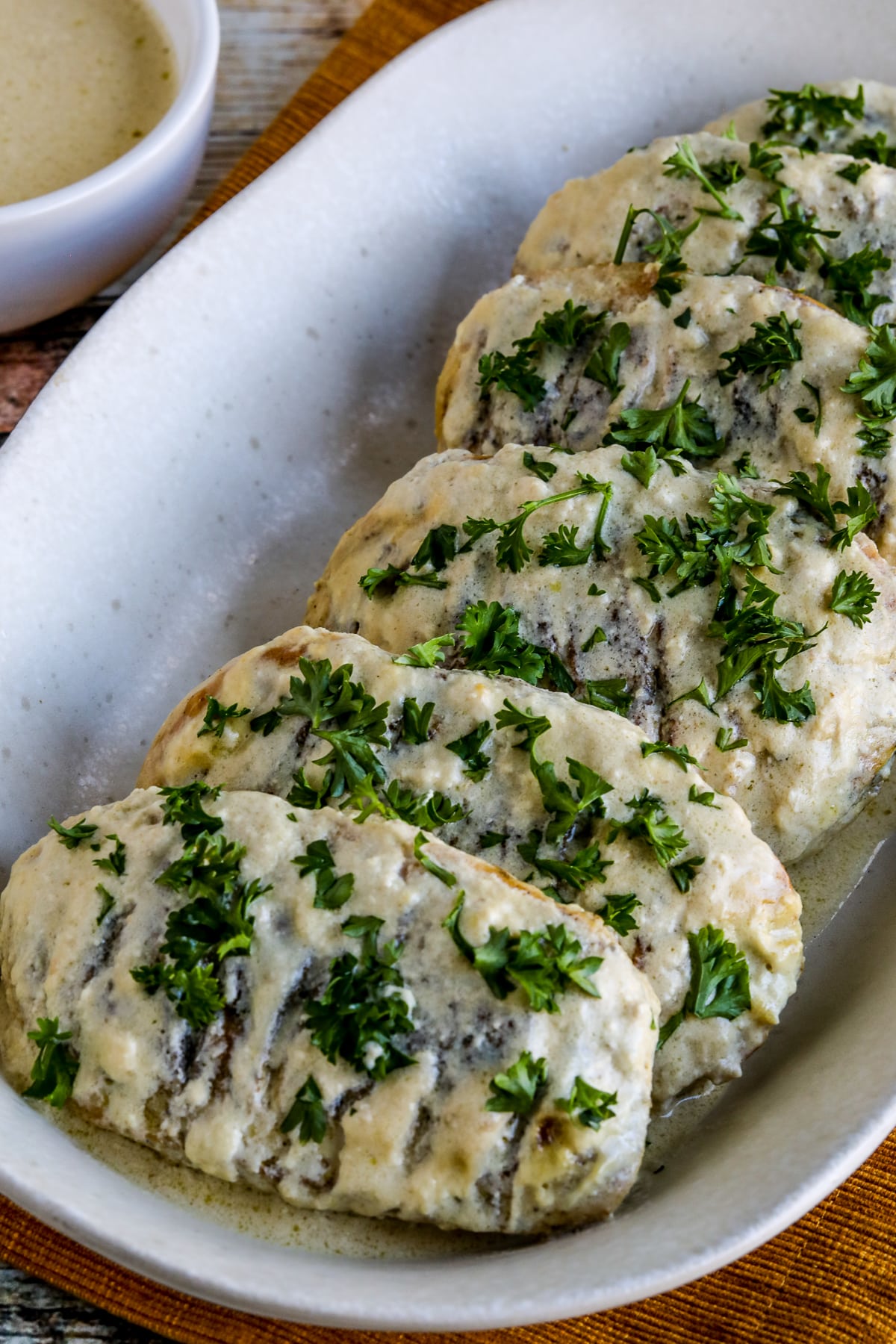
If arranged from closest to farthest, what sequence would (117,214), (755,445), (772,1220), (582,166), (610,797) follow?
(772,1220), (610,797), (755,445), (117,214), (582,166)

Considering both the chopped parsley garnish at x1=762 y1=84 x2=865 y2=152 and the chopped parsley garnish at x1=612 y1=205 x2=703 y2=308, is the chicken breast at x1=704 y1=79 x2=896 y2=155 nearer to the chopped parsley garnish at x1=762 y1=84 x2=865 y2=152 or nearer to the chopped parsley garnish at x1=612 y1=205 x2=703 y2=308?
the chopped parsley garnish at x1=762 y1=84 x2=865 y2=152

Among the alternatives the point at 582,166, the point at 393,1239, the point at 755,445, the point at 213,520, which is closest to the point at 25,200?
the point at 213,520

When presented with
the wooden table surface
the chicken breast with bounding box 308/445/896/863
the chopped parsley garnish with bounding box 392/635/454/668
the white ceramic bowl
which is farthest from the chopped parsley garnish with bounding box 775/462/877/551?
the wooden table surface

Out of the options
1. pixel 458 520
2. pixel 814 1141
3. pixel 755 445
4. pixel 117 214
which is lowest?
Result: pixel 814 1141

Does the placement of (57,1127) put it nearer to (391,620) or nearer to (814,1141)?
(391,620)

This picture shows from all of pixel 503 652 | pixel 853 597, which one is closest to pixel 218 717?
pixel 503 652

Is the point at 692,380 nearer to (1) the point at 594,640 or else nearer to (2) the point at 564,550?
(2) the point at 564,550
